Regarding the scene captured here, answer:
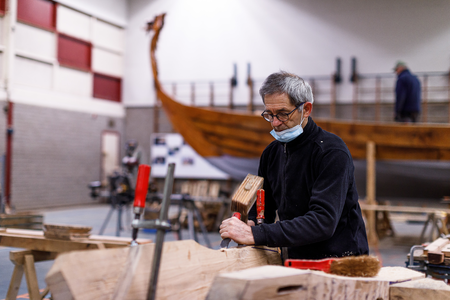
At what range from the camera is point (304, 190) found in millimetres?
1509

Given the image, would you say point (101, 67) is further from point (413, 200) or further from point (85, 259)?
point (85, 259)

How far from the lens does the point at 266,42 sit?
10.8m

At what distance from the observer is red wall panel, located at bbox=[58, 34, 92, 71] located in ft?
34.5

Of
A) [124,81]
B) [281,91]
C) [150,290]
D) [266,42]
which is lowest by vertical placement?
[150,290]

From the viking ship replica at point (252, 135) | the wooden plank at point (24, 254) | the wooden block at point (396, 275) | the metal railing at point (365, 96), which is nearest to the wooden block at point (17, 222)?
the wooden plank at point (24, 254)

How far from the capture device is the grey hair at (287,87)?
1.47m

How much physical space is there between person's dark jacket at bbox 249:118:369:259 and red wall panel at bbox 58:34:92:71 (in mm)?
9974

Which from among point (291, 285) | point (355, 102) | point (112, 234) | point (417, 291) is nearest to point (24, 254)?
point (291, 285)

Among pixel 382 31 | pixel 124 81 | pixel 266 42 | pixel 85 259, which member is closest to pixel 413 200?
pixel 382 31

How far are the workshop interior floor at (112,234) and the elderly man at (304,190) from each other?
4.40 ft

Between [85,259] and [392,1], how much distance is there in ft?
30.5

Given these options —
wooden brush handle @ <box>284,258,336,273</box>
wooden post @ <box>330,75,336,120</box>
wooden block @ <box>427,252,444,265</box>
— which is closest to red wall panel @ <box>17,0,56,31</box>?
wooden post @ <box>330,75,336,120</box>

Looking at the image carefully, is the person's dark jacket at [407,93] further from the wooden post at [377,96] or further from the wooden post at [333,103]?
the wooden post at [333,103]

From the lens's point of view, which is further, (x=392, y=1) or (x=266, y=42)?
(x=266, y=42)
